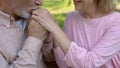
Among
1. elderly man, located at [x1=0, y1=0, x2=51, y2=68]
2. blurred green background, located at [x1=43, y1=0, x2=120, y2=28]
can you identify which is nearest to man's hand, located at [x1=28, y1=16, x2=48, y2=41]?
elderly man, located at [x1=0, y1=0, x2=51, y2=68]

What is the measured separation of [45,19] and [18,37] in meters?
0.25

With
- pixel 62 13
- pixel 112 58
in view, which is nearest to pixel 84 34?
pixel 112 58

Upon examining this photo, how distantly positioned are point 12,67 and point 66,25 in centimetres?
50

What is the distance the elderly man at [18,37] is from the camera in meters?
2.22

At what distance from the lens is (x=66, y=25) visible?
8.07 feet

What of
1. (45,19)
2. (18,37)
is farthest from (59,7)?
(45,19)

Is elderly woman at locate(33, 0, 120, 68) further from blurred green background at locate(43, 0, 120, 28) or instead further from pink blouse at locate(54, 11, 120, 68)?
blurred green background at locate(43, 0, 120, 28)

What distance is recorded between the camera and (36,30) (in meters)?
2.26

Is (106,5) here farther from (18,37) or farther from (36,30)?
(18,37)

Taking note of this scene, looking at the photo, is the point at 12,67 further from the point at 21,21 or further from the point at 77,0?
the point at 77,0

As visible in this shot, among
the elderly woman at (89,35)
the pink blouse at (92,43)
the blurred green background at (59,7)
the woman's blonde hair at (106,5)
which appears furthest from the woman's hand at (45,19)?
the blurred green background at (59,7)

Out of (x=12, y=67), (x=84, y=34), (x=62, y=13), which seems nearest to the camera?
(x=12, y=67)

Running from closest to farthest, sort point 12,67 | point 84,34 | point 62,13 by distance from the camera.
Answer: point 12,67 → point 84,34 → point 62,13

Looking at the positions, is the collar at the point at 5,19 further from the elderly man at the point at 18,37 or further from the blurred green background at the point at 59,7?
the blurred green background at the point at 59,7
